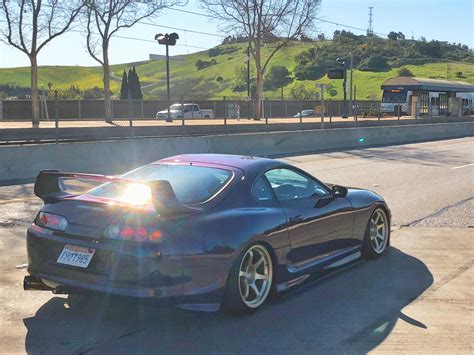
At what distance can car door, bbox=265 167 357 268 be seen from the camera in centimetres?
501

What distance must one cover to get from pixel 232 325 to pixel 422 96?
50.2 metres

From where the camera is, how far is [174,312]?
15.1 feet

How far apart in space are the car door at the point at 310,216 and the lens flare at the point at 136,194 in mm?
1181

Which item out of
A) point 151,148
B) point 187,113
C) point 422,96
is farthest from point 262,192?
point 422,96

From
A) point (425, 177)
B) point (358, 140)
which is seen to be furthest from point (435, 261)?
point (358, 140)

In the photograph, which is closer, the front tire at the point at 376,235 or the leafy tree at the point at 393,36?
the front tire at the point at 376,235

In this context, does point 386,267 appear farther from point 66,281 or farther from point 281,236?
point 66,281

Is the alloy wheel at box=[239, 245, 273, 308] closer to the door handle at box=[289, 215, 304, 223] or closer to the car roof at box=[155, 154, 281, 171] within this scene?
the door handle at box=[289, 215, 304, 223]

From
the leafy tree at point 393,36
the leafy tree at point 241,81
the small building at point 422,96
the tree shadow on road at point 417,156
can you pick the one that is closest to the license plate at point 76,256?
the tree shadow on road at point 417,156

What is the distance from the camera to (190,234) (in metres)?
4.11

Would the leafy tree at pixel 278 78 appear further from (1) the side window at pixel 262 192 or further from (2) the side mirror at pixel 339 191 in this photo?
(1) the side window at pixel 262 192

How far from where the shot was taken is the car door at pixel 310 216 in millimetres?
5012

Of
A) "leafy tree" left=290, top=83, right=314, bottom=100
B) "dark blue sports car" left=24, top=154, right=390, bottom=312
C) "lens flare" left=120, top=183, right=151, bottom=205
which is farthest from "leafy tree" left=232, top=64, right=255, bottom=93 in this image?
"lens flare" left=120, top=183, right=151, bottom=205

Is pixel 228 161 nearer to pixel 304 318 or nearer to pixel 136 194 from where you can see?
pixel 136 194
